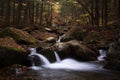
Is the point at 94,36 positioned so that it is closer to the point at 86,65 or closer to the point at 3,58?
the point at 86,65

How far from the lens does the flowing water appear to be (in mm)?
11758

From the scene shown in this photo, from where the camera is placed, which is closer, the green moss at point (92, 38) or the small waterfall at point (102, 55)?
the small waterfall at point (102, 55)

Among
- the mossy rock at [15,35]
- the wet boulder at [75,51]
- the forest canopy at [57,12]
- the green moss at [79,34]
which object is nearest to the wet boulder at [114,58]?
the wet boulder at [75,51]

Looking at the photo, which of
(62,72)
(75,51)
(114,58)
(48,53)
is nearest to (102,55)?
(75,51)

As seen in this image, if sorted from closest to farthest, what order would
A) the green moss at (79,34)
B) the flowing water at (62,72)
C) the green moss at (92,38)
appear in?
1. the flowing water at (62,72)
2. the green moss at (92,38)
3. the green moss at (79,34)

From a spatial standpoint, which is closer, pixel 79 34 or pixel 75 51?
pixel 75 51

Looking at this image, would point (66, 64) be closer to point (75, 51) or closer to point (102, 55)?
point (75, 51)

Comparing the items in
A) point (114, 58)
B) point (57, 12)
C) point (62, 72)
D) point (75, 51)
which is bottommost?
point (62, 72)

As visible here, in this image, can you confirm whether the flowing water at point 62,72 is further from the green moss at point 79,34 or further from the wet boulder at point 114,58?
the green moss at point 79,34

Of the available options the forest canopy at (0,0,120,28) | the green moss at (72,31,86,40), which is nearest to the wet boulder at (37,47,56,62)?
the green moss at (72,31,86,40)

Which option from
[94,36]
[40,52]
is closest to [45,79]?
[40,52]

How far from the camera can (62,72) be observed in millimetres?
13461

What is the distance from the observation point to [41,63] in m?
15.6

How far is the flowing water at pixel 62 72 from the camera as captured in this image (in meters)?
11.8
